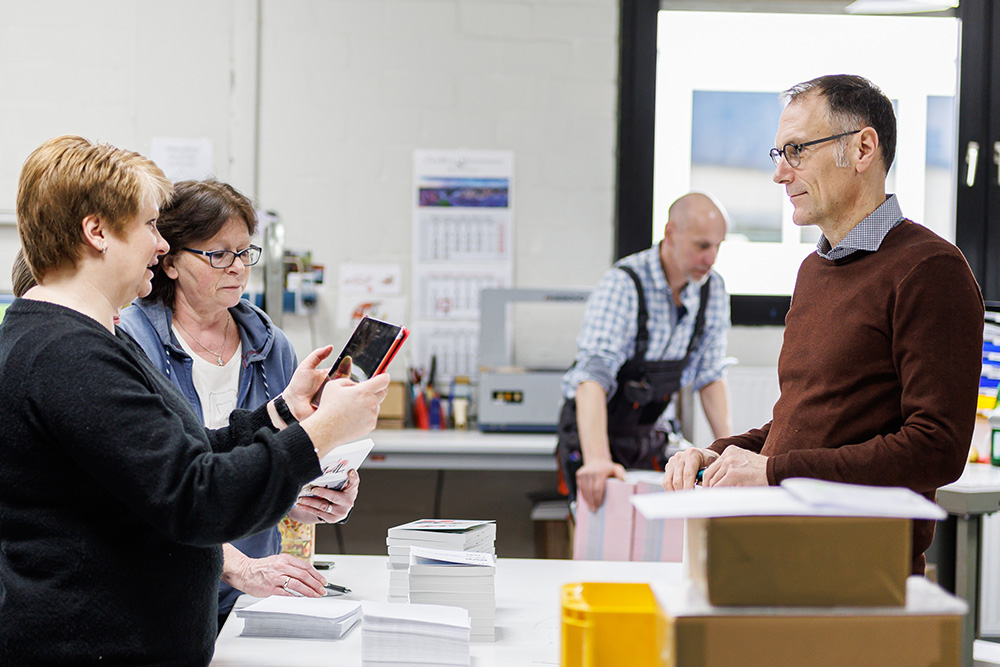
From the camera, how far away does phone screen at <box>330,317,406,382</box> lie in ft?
4.53

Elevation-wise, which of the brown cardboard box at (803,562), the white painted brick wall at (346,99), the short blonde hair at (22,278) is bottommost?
the brown cardboard box at (803,562)

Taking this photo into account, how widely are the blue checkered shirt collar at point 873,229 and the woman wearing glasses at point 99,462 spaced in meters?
0.91

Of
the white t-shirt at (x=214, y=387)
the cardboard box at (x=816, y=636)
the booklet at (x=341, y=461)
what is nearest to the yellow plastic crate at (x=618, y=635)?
the cardboard box at (x=816, y=636)

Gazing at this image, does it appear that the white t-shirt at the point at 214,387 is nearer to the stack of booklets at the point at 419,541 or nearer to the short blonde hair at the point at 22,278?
the short blonde hair at the point at 22,278

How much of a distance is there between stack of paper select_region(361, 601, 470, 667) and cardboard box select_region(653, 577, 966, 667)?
0.51 meters

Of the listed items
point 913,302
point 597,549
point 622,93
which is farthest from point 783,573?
point 622,93

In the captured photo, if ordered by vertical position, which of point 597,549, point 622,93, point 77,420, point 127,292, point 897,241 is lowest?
point 597,549

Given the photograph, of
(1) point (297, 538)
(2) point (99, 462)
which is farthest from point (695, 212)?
(2) point (99, 462)

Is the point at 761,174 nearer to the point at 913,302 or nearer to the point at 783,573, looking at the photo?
the point at 913,302

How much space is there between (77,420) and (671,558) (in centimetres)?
171

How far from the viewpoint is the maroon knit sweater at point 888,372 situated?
1.35m

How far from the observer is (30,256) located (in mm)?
1162

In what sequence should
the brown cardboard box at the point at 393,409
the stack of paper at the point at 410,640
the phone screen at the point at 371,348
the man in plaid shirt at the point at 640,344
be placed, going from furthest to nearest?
1. the brown cardboard box at the point at 393,409
2. the man in plaid shirt at the point at 640,344
3. the phone screen at the point at 371,348
4. the stack of paper at the point at 410,640

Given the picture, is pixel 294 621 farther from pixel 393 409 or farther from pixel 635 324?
pixel 393 409
